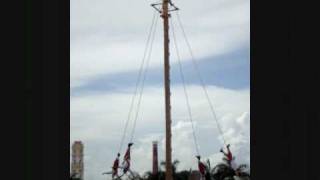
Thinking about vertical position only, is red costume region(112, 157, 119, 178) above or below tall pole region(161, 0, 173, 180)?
below

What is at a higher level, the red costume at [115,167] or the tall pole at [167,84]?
the tall pole at [167,84]

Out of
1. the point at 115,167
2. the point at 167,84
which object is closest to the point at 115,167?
the point at 115,167

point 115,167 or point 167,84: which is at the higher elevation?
point 167,84

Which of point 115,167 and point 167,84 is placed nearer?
point 115,167

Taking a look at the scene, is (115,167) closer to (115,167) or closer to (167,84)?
(115,167)

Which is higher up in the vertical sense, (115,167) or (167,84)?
(167,84)
